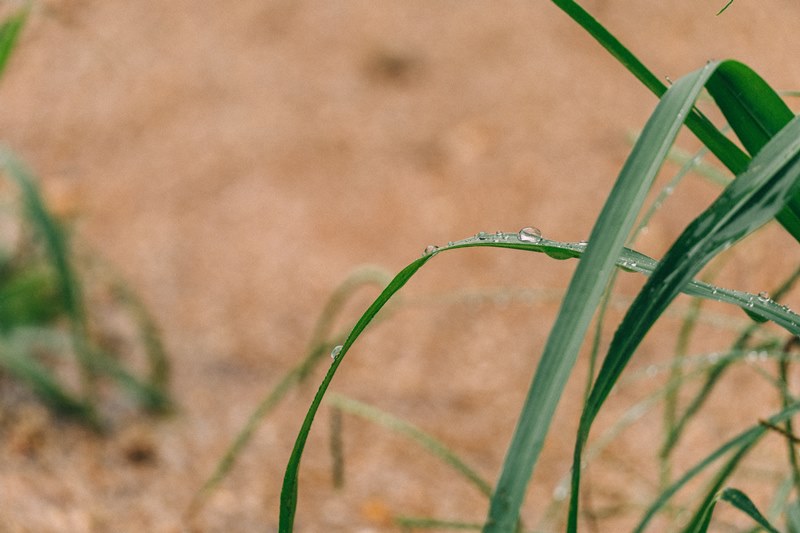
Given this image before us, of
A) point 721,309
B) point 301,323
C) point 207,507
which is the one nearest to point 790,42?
point 721,309

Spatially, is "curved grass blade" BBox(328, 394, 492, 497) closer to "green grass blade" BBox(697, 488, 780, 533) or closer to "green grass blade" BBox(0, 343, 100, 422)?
"green grass blade" BBox(697, 488, 780, 533)

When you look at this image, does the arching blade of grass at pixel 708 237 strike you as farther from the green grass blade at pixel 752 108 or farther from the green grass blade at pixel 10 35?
the green grass blade at pixel 10 35

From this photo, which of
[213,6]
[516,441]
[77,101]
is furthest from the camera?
[213,6]

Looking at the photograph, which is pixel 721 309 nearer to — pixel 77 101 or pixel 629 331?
pixel 629 331

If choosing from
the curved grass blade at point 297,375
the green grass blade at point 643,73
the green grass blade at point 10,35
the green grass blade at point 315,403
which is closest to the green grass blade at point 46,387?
the curved grass blade at point 297,375

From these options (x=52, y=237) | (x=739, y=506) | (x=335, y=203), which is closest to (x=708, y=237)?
(x=739, y=506)

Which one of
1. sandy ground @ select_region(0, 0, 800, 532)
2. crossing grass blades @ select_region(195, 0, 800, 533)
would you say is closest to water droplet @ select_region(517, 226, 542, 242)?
crossing grass blades @ select_region(195, 0, 800, 533)
